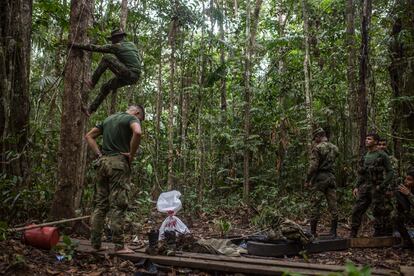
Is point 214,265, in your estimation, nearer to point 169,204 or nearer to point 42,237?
point 169,204

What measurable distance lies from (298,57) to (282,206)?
4.76m

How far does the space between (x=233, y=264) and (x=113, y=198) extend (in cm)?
180

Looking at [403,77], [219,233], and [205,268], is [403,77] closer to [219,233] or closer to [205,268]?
[219,233]

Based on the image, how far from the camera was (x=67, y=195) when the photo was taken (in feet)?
21.4

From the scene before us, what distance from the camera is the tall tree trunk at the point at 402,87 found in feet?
32.2

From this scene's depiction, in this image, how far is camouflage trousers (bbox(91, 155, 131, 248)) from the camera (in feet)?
17.9

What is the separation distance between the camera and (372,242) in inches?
273

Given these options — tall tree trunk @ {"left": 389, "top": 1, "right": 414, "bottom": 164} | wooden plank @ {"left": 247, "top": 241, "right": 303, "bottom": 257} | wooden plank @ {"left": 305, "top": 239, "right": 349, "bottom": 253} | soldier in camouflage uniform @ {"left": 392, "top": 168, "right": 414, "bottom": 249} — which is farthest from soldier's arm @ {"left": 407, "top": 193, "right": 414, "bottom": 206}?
tall tree trunk @ {"left": 389, "top": 1, "right": 414, "bottom": 164}

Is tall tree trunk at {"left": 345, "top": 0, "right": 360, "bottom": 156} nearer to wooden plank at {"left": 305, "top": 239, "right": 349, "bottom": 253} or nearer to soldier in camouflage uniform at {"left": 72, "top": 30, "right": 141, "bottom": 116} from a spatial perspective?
wooden plank at {"left": 305, "top": 239, "right": 349, "bottom": 253}

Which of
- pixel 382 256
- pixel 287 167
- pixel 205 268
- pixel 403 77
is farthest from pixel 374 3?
pixel 205 268

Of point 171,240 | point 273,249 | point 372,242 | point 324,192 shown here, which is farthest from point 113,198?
point 372,242

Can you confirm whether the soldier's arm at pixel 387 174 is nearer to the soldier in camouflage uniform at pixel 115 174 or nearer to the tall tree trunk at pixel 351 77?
the tall tree trunk at pixel 351 77

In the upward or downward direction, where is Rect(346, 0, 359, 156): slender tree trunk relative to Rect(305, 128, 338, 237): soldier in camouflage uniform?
upward

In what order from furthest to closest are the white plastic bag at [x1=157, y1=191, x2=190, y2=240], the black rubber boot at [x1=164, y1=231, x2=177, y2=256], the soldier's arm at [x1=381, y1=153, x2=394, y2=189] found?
1. the soldier's arm at [x1=381, y1=153, x2=394, y2=189]
2. the white plastic bag at [x1=157, y1=191, x2=190, y2=240]
3. the black rubber boot at [x1=164, y1=231, x2=177, y2=256]
